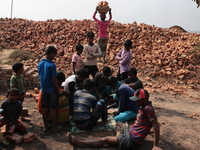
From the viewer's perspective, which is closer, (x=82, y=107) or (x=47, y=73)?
(x=47, y=73)

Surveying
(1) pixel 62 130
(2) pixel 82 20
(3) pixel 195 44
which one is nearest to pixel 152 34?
(3) pixel 195 44

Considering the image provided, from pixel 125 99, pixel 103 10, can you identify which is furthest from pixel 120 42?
pixel 125 99

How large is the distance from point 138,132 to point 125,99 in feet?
3.47

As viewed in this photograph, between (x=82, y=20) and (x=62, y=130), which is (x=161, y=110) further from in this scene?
(x=82, y=20)

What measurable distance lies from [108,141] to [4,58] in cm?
816

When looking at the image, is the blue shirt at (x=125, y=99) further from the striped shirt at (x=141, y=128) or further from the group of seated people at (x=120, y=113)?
the striped shirt at (x=141, y=128)

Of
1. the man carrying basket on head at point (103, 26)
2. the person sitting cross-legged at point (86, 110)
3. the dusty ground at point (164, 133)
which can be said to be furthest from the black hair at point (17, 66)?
the man carrying basket on head at point (103, 26)

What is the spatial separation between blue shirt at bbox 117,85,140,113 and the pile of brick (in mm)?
4347

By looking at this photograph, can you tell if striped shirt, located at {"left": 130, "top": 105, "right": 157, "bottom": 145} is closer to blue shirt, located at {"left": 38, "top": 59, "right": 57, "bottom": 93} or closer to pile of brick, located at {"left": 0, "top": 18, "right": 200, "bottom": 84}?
blue shirt, located at {"left": 38, "top": 59, "right": 57, "bottom": 93}

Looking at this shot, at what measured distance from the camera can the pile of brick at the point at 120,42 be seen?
28.8ft

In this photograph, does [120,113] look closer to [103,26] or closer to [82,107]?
[82,107]

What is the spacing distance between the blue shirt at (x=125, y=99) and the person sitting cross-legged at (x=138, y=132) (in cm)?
77

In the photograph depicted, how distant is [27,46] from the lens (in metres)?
11.2

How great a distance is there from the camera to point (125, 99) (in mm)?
4230
